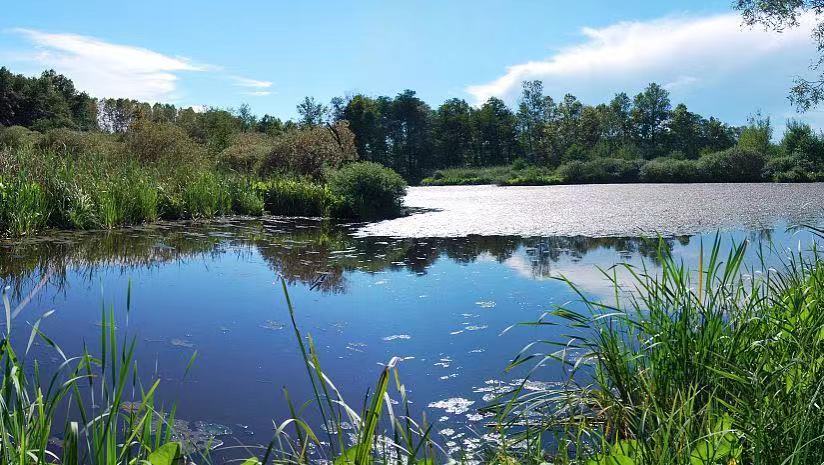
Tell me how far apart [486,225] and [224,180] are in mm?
6223

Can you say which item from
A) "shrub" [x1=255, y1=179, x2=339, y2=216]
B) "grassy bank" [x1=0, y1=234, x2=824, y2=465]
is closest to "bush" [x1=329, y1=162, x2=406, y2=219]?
"shrub" [x1=255, y1=179, x2=339, y2=216]

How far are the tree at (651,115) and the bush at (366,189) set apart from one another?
38527mm

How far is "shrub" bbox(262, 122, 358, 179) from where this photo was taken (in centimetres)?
1767

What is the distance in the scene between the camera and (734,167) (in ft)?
102

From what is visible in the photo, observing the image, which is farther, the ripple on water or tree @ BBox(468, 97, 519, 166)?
tree @ BBox(468, 97, 519, 166)

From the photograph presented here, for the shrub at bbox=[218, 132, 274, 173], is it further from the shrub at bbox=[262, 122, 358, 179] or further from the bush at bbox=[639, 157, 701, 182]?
the bush at bbox=[639, 157, 701, 182]

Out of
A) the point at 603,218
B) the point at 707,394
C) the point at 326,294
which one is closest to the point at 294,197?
the point at 603,218

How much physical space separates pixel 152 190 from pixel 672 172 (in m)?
27.2

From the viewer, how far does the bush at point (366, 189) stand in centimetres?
1404

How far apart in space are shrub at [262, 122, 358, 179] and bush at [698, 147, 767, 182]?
20916 millimetres

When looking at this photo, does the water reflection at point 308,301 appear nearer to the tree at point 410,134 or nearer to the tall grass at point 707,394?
the tall grass at point 707,394

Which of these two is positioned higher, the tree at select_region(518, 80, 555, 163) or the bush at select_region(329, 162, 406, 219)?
the tree at select_region(518, 80, 555, 163)

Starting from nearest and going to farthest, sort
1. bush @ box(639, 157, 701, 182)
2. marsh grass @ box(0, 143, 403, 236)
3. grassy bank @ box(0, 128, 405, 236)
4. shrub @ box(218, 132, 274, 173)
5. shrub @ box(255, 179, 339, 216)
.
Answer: marsh grass @ box(0, 143, 403, 236) → grassy bank @ box(0, 128, 405, 236) → shrub @ box(255, 179, 339, 216) → shrub @ box(218, 132, 274, 173) → bush @ box(639, 157, 701, 182)

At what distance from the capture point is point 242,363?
3824 millimetres
